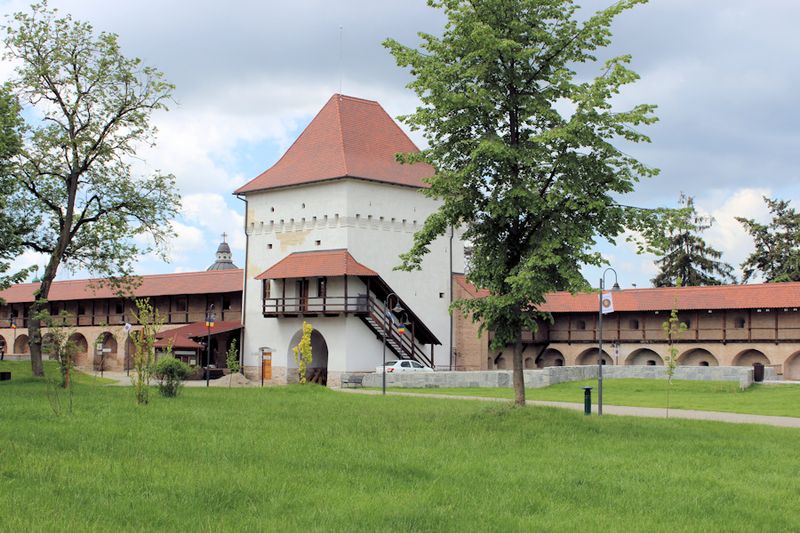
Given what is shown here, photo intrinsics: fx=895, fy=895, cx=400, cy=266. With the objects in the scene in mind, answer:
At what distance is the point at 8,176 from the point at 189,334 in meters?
18.6

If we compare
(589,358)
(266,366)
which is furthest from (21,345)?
(589,358)

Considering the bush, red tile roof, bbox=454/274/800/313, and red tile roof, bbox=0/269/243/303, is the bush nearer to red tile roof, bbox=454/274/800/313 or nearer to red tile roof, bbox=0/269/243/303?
red tile roof, bbox=454/274/800/313

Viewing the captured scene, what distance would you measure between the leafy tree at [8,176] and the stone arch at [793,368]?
3531cm

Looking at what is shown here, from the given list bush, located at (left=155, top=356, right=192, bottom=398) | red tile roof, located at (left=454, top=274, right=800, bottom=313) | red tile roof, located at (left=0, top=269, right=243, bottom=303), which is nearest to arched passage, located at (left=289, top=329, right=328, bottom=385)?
red tile roof, located at (left=0, top=269, right=243, bottom=303)

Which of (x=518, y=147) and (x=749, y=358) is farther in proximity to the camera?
(x=749, y=358)

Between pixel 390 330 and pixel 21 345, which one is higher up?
pixel 390 330

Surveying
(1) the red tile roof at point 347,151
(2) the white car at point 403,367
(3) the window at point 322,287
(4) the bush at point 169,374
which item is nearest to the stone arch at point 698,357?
(2) the white car at point 403,367

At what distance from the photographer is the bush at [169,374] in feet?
77.8

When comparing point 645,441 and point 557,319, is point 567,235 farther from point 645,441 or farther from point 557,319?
point 557,319

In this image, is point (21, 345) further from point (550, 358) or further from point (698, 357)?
point (698, 357)

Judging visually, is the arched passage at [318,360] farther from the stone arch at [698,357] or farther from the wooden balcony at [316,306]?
the stone arch at [698,357]

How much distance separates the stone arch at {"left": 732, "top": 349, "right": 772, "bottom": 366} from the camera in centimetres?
4547

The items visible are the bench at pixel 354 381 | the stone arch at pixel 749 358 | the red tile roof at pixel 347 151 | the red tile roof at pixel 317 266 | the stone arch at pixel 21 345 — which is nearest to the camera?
the bench at pixel 354 381

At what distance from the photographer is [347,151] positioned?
4306 centimetres
